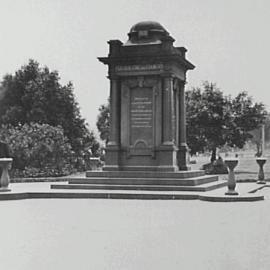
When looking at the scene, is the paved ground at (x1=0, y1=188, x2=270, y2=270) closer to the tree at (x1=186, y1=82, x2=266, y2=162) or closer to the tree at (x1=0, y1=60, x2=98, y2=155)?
the tree at (x1=186, y1=82, x2=266, y2=162)

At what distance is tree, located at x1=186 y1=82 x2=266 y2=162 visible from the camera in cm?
3788

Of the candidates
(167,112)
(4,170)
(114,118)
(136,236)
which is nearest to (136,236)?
(136,236)

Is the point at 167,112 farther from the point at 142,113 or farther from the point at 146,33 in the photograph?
the point at 146,33

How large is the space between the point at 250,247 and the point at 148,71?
1340 cm

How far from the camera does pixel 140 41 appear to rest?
858 inches

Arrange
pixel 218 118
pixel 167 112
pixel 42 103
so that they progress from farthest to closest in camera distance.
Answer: pixel 42 103
pixel 218 118
pixel 167 112

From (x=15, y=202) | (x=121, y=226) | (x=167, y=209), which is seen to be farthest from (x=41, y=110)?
(x=121, y=226)

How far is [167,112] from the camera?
20.7 meters

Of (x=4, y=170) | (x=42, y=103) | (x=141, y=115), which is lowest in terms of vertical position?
(x=4, y=170)

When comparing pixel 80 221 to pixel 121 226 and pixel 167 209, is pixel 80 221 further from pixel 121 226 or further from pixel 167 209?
pixel 167 209

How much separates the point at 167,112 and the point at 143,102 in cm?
116

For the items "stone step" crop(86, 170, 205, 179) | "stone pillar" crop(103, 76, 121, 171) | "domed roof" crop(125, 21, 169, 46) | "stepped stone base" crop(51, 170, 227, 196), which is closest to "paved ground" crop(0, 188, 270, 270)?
"stepped stone base" crop(51, 170, 227, 196)

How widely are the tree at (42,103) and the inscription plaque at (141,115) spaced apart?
892 inches

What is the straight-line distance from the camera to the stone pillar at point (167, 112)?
67.8 ft
